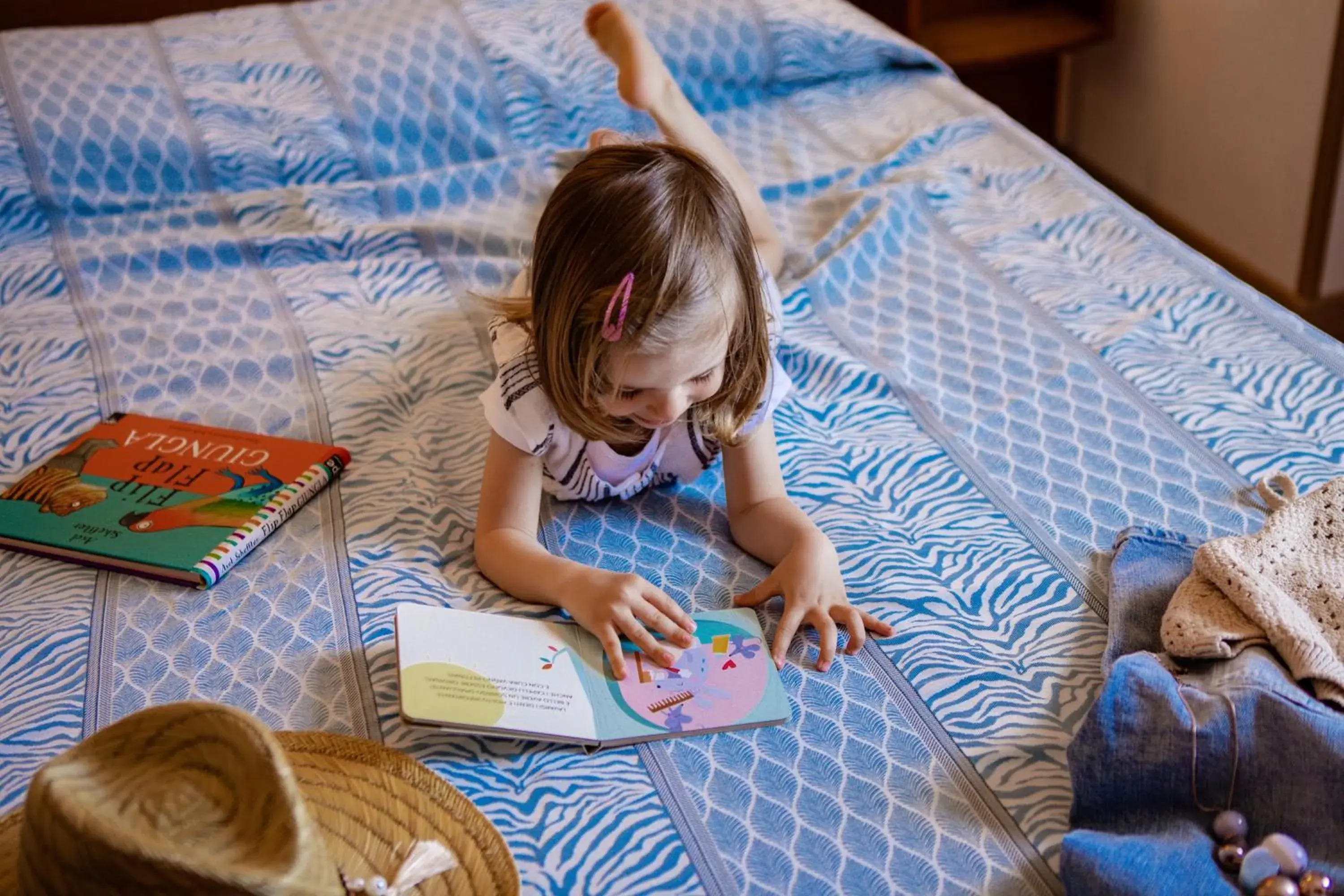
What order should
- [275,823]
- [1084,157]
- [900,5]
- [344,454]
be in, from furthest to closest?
[1084,157]
[900,5]
[344,454]
[275,823]

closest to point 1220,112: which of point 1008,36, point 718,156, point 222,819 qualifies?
point 1008,36

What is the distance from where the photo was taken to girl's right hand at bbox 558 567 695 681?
0.99m

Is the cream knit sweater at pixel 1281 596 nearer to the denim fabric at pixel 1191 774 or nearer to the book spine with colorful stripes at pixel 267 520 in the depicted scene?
the denim fabric at pixel 1191 774

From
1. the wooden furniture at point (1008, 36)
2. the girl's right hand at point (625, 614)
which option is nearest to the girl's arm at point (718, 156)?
the girl's right hand at point (625, 614)

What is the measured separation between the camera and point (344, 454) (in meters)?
1.26

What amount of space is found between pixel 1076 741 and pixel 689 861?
0.93ft

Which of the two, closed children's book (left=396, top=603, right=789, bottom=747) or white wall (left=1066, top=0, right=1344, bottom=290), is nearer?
closed children's book (left=396, top=603, right=789, bottom=747)

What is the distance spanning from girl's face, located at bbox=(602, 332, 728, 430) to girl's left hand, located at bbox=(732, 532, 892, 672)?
6.6 inches

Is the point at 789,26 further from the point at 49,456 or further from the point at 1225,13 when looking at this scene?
the point at 49,456

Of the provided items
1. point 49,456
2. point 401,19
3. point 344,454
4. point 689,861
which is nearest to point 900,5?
point 401,19

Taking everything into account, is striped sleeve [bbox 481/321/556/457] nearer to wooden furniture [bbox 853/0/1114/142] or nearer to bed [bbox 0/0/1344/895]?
bed [bbox 0/0/1344/895]

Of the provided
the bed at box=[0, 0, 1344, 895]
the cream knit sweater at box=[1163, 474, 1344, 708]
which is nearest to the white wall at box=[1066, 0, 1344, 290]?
the bed at box=[0, 0, 1344, 895]

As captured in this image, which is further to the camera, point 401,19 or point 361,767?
point 401,19

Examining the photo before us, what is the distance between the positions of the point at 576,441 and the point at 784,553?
0.22 meters
